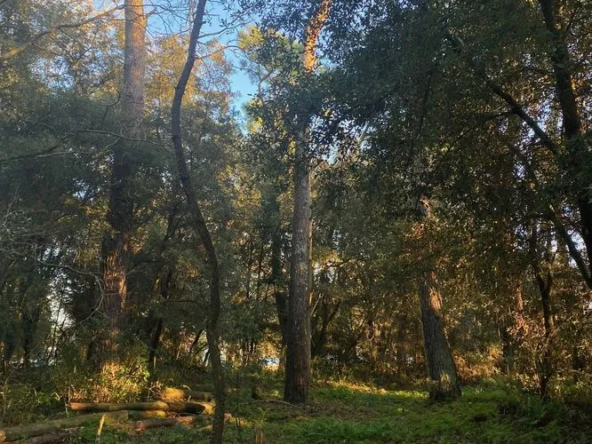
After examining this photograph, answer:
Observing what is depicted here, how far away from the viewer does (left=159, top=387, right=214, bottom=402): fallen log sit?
11232mm

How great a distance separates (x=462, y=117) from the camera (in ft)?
22.3

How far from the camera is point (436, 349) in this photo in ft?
39.6

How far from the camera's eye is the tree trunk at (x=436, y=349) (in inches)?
468

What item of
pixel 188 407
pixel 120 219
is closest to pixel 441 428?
pixel 188 407

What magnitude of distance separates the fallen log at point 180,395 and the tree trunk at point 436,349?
5475mm

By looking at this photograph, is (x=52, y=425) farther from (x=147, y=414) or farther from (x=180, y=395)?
(x=180, y=395)

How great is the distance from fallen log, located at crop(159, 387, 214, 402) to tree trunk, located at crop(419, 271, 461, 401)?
547 centimetres

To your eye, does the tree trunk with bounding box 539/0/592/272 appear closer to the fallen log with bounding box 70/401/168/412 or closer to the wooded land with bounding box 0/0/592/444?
the wooded land with bounding box 0/0/592/444

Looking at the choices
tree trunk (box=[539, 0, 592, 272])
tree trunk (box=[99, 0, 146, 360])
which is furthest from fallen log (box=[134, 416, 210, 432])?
tree trunk (box=[539, 0, 592, 272])

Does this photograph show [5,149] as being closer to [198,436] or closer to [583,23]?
[198,436]

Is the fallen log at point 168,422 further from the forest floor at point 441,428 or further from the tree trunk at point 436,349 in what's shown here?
the tree trunk at point 436,349

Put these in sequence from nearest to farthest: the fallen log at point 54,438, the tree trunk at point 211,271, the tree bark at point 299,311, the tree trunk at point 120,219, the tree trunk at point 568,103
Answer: the tree trunk at point 568,103, the tree trunk at point 211,271, the fallen log at point 54,438, the tree trunk at point 120,219, the tree bark at point 299,311

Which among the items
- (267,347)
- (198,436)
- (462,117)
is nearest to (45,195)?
(198,436)

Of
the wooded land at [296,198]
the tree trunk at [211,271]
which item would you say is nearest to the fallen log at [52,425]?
the wooded land at [296,198]
